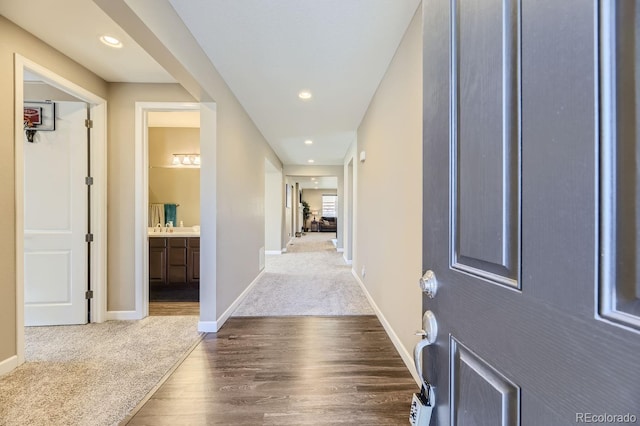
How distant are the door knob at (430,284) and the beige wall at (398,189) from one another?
40.6 inches

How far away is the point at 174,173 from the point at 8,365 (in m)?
3.17

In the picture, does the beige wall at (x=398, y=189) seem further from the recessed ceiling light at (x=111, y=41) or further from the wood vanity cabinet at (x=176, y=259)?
the wood vanity cabinet at (x=176, y=259)

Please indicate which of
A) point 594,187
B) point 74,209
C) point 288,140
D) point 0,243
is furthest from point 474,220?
point 288,140

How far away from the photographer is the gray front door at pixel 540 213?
0.33 m

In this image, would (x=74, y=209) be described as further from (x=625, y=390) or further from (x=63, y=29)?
(x=625, y=390)

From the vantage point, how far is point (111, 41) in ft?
7.34

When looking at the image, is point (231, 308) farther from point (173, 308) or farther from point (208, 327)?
point (173, 308)

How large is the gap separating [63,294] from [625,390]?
12.6 ft

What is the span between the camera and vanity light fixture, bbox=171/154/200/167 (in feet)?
14.8

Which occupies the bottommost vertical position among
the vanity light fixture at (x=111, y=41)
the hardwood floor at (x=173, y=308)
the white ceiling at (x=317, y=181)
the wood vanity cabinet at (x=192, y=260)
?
the hardwood floor at (x=173, y=308)

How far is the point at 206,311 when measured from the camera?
258 cm

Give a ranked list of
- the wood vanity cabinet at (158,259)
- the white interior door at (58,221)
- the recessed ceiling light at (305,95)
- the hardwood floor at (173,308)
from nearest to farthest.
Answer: the white interior door at (58,221) → the recessed ceiling light at (305,95) → the hardwood floor at (173,308) → the wood vanity cabinet at (158,259)

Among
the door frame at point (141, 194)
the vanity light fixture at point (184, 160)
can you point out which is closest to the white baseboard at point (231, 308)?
the door frame at point (141, 194)

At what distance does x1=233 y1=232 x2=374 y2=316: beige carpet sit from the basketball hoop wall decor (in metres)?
2.66
